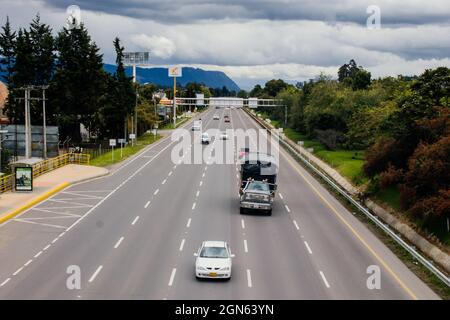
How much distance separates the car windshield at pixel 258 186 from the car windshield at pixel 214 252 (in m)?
13.6

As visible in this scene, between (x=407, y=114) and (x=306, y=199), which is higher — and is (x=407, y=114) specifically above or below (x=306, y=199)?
above

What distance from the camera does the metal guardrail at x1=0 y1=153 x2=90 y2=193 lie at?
4870 cm

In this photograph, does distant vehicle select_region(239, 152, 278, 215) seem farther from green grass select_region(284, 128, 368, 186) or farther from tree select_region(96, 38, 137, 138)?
tree select_region(96, 38, 137, 138)

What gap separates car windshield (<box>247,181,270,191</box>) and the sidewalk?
44.8 feet

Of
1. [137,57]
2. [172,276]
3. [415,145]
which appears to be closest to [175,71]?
[137,57]

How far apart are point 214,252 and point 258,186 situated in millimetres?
14670

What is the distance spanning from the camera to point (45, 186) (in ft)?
165

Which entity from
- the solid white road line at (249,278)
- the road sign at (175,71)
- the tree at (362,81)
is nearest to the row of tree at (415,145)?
the solid white road line at (249,278)

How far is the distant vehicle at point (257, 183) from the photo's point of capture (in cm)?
4088

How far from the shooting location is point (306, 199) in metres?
47.8

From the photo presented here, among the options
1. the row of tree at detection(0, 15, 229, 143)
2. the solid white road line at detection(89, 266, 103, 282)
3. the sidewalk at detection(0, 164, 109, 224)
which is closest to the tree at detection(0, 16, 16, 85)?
the row of tree at detection(0, 15, 229, 143)
